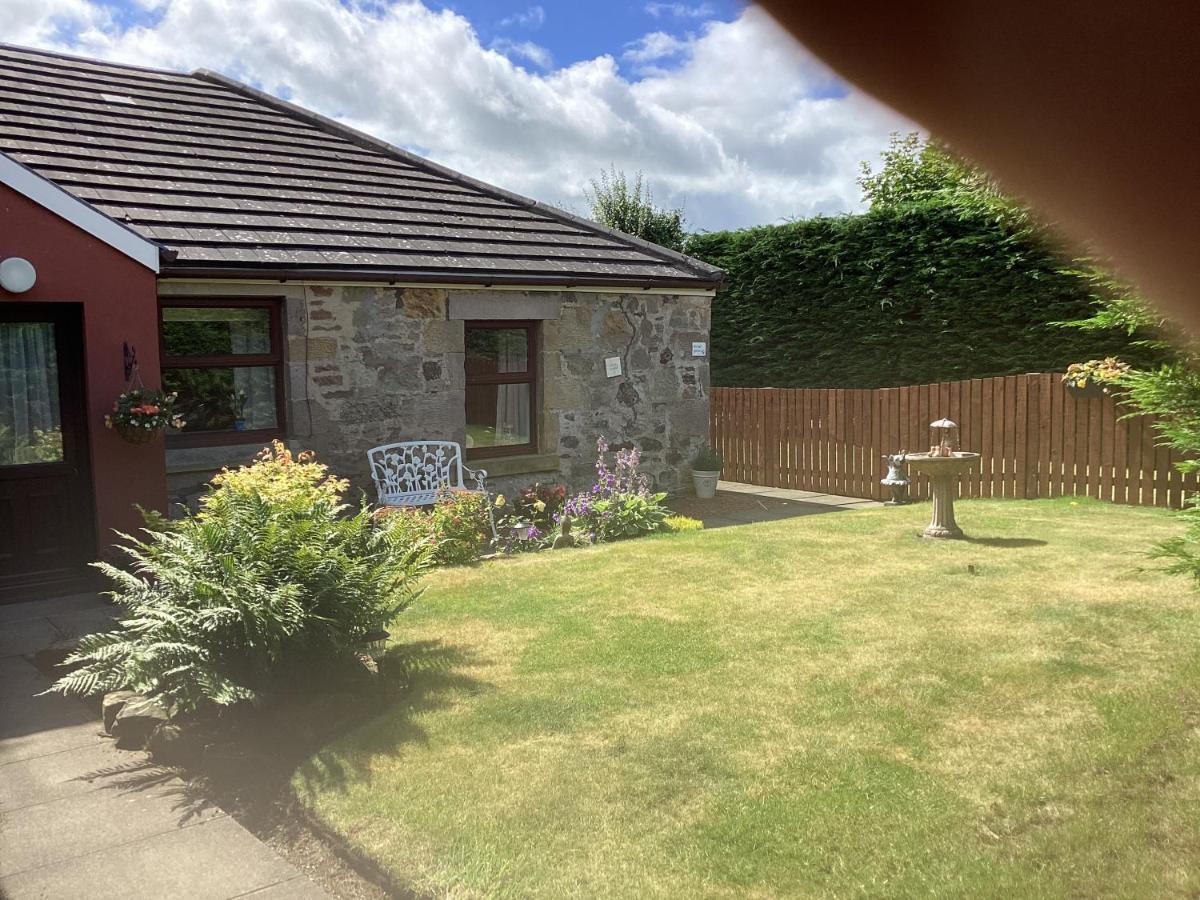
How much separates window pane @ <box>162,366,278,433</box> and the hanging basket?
1.42 metres

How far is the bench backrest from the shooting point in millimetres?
10117

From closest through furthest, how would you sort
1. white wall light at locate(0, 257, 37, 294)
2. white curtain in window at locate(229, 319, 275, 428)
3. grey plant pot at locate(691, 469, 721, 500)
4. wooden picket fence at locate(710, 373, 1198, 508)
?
white wall light at locate(0, 257, 37, 294)
white curtain in window at locate(229, 319, 275, 428)
wooden picket fence at locate(710, 373, 1198, 508)
grey plant pot at locate(691, 469, 721, 500)

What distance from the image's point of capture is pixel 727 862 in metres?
3.63

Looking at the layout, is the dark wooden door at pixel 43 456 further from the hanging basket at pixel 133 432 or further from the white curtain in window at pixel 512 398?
the white curtain in window at pixel 512 398

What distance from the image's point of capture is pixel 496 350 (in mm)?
11711

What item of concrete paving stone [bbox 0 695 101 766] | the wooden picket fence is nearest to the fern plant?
concrete paving stone [bbox 0 695 101 766]

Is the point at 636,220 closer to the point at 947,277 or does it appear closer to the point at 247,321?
the point at 947,277

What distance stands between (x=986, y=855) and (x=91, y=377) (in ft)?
24.2

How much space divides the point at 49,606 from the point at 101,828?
4.26m

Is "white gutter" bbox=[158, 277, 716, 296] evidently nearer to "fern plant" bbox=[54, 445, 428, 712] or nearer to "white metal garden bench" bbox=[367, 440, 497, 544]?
"white metal garden bench" bbox=[367, 440, 497, 544]

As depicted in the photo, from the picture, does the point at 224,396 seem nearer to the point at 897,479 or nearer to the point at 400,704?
the point at 400,704

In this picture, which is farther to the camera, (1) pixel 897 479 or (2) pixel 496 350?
(1) pixel 897 479

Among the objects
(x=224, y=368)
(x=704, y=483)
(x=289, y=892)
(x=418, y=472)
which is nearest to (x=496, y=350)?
(x=418, y=472)

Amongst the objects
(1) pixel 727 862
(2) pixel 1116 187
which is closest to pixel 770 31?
(2) pixel 1116 187
